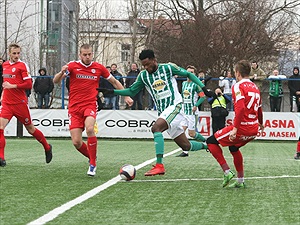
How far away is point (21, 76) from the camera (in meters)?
11.4

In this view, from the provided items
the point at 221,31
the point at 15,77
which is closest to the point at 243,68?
the point at 15,77

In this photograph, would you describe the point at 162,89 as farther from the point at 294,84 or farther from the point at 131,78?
the point at 294,84

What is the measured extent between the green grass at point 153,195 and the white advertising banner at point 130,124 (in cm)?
1075

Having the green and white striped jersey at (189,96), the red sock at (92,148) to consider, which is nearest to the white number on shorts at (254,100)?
the red sock at (92,148)

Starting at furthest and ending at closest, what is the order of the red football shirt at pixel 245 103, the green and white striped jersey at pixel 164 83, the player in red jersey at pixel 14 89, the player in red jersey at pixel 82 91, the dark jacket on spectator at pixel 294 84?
the dark jacket on spectator at pixel 294 84 < the player in red jersey at pixel 14 89 < the player in red jersey at pixel 82 91 < the green and white striped jersey at pixel 164 83 < the red football shirt at pixel 245 103

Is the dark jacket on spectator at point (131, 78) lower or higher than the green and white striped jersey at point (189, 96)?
higher

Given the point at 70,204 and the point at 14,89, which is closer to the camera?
the point at 70,204

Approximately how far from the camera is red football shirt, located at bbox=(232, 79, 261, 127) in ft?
27.2

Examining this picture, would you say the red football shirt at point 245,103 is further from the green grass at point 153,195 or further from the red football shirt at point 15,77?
the red football shirt at point 15,77

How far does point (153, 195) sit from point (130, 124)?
15706 millimetres

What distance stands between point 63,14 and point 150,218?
40.5 m

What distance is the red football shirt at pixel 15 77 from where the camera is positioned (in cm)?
1133

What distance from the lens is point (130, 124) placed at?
77.2 ft

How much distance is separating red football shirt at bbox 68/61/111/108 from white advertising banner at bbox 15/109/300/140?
1271 cm
